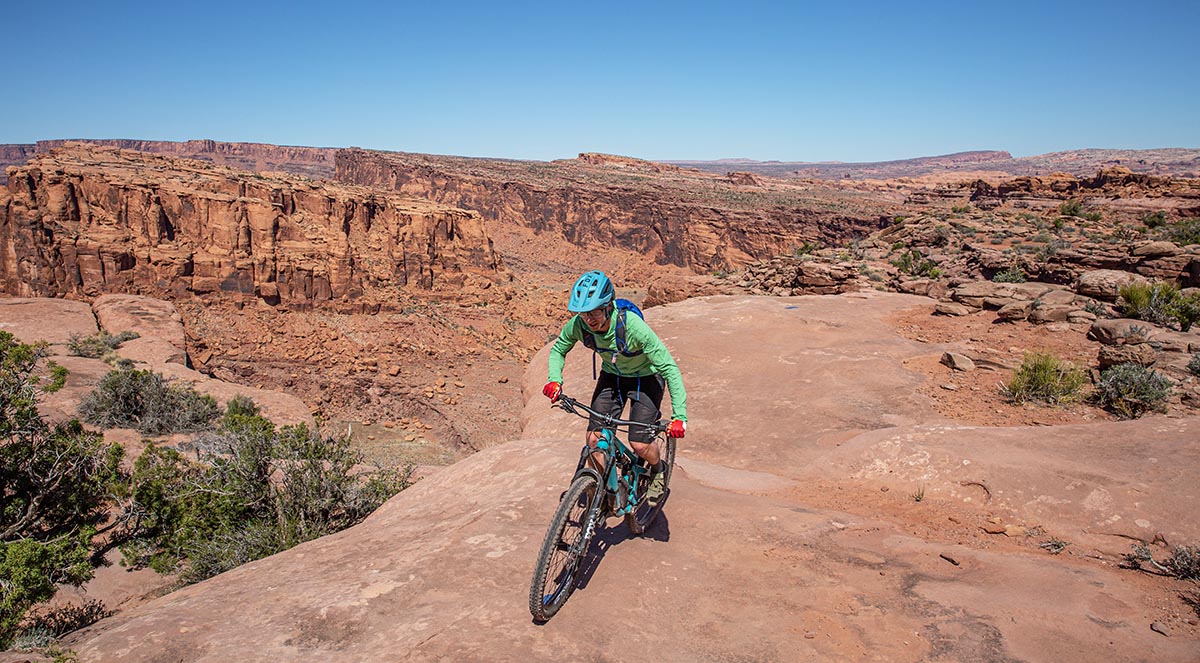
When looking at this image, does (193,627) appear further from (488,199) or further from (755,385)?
(488,199)

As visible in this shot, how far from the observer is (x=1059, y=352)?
919 cm

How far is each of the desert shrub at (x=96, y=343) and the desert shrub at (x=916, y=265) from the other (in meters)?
24.1

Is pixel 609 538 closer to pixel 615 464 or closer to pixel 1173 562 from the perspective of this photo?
pixel 615 464

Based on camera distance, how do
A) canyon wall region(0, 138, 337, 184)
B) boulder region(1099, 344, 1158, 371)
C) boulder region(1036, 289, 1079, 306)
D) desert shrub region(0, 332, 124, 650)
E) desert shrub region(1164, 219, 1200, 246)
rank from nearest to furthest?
desert shrub region(0, 332, 124, 650) < boulder region(1099, 344, 1158, 371) < boulder region(1036, 289, 1079, 306) < desert shrub region(1164, 219, 1200, 246) < canyon wall region(0, 138, 337, 184)

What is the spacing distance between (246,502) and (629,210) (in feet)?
166

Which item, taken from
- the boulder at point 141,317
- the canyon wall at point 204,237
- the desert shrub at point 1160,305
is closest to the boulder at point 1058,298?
the desert shrub at point 1160,305

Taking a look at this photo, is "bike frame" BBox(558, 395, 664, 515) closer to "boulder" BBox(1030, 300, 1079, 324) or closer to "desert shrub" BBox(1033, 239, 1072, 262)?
"boulder" BBox(1030, 300, 1079, 324)

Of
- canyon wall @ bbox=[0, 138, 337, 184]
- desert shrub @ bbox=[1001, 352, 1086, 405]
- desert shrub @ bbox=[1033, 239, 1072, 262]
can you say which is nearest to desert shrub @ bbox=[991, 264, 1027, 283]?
desert shrub @ bbox=[1033, 239, 1072, 262]

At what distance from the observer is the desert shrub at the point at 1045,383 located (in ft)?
24.1

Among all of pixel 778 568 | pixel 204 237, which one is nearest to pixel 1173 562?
pixel 778 568

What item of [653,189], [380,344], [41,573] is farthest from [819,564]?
[653,189]

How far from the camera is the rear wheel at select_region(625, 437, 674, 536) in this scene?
165 inches

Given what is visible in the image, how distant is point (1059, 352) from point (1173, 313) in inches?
81.4

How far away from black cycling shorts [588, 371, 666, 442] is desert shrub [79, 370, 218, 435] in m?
→ 12.6
